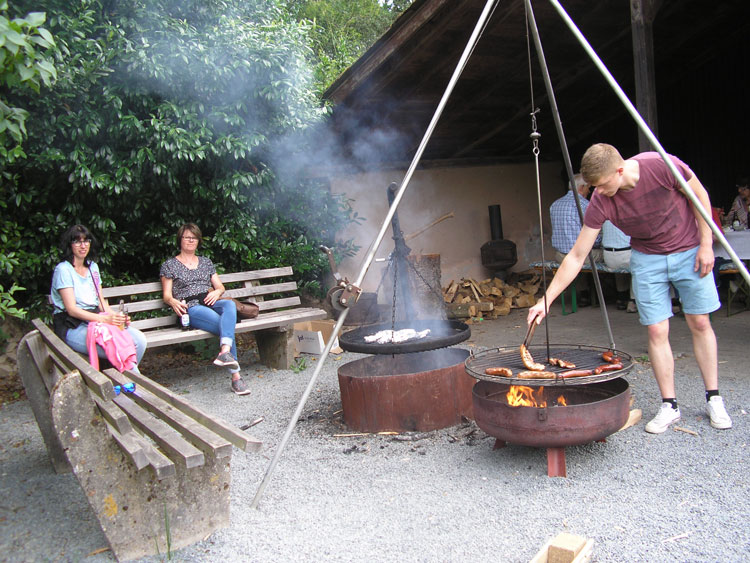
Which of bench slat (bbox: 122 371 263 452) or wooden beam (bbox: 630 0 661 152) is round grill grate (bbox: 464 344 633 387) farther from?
wooden beam (bbox: 630 0 661 152)

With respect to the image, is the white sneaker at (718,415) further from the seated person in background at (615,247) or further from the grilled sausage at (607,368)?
the seated person in background at (615,247)

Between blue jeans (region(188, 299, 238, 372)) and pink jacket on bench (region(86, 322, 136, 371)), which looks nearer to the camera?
pink jacket on bench (region(86, 322, 136, 371))

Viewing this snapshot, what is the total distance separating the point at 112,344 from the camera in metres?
4.43

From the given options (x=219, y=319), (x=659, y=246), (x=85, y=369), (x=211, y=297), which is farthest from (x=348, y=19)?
(x=85, y=369)

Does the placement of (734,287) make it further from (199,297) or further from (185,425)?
(185,425)

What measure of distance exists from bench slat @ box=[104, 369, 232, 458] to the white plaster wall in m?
6.16

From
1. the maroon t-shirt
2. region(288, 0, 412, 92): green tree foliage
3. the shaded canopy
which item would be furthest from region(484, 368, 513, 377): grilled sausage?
region(288, 0, 412, 92): green tree foliage

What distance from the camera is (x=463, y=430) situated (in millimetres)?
4086

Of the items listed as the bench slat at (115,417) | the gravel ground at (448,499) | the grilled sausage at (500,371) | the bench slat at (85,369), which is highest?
the bench slat at (85,369)

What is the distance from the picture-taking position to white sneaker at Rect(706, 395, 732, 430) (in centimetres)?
373

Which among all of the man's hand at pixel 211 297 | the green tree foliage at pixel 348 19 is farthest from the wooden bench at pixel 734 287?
the green tree foliage at pixel 348 19

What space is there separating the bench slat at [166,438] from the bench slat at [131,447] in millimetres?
106

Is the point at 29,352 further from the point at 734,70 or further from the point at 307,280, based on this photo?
the point at 734,70

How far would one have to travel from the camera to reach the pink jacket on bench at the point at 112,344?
14.5 ft
